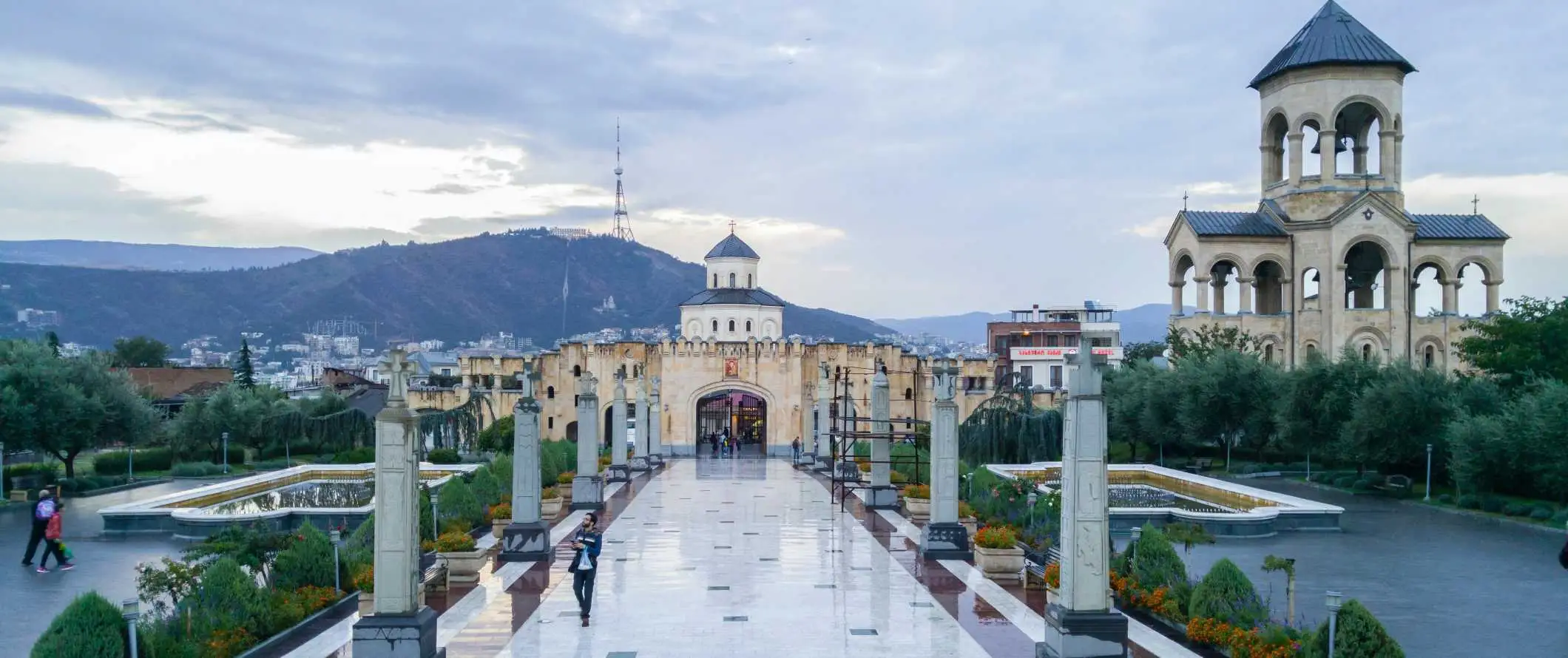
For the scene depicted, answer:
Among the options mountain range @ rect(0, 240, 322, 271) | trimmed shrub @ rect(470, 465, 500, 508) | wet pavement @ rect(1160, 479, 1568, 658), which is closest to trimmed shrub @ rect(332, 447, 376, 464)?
trimmed shrub @ rect(470, 465, 500, 508)

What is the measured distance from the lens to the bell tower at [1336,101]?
143 ft

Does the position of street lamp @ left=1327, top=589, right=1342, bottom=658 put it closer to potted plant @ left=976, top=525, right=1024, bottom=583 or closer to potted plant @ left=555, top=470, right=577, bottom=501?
potted plant @ left=976, top=525, right=1024, bottom=583

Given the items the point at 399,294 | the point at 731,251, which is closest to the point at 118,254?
the point at 399,294

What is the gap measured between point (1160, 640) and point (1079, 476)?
299 cm

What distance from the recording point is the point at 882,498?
23.5 metres

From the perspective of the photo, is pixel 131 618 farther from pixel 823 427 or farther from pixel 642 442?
pixel 642 442

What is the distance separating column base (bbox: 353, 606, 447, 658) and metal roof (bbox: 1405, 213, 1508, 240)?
43.2 meters

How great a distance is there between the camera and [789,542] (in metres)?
19.1

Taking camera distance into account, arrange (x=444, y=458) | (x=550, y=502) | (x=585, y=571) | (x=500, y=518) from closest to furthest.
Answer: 1. (x=585, y=571)
2. (x=500, y=518)
3. (x=550, y=502)
4. (x=444, y=458)

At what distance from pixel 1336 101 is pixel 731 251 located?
32699 millimetres

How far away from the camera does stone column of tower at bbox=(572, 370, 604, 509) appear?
2369cm

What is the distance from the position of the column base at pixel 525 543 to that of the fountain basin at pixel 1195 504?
8822 millimetres

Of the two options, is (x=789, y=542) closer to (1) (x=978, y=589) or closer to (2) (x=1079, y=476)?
(1) (x=978, y=589)

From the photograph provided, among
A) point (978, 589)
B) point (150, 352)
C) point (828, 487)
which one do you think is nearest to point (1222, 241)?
point (828, 487)
